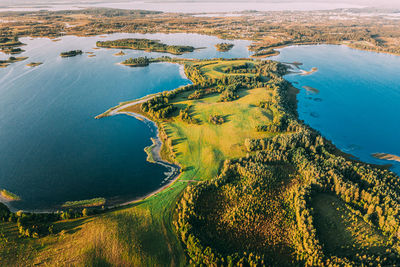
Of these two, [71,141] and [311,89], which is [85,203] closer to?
[71,141]

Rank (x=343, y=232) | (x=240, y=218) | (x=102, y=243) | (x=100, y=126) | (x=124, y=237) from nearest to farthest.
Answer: (x=102, y=243), (x=124, y=237), (x=343, y=232), (x=240, y=218), (x=100, y=126)

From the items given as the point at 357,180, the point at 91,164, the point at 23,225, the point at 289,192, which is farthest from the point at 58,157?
the point at 357,180

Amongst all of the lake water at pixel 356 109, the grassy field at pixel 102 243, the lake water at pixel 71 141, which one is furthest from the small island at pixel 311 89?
the grassy field at pixel 102 243

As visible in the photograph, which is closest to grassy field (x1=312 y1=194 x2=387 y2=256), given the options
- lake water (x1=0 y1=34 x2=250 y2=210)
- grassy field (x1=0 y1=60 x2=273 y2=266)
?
grassy field (x1=0 y1=60 x2=273 y2=266)

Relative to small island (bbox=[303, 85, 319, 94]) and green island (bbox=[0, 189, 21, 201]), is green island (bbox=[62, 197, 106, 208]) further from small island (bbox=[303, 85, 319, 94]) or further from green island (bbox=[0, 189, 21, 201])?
small island (bbox=[303, 85, 319, 94])

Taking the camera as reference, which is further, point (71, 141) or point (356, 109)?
point (356, 109)

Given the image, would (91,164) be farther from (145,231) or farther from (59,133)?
(145,231)

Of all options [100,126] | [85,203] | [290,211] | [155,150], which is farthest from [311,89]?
[85,203]
